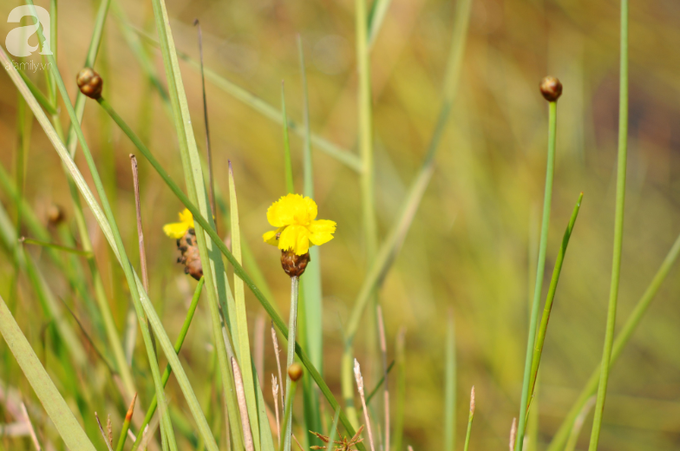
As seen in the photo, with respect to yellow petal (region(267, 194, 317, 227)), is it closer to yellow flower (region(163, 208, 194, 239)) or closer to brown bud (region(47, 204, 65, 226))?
yellow flower (region(163, 208, 194, 239))

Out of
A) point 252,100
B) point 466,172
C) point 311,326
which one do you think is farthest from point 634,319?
point 466,172

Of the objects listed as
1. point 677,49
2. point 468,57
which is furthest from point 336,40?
point 677,49

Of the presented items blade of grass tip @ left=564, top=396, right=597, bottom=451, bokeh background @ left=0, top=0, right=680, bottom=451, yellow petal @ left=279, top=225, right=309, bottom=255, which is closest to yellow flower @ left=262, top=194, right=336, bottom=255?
yellow petal @ left=279, top=225, right=309, bottom=255

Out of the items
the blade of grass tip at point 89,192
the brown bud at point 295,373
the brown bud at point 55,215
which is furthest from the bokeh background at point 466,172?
the brown bud at point 295,373

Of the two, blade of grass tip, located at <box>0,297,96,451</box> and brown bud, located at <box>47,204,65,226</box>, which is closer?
blade of grass tip, located at <box>0,297,96,451</box>

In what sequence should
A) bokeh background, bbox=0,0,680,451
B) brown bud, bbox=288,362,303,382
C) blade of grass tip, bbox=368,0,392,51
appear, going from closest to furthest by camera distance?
brown bud, bbox=288,362,303,382 → blade of grass tip, bbox=368,0,392,51 → bokeh background, bbox=0,0,680,451

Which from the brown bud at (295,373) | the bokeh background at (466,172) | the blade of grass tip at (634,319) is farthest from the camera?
the bokeh background at (466,172)

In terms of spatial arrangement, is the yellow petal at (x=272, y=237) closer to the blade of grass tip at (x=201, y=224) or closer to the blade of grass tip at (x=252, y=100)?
the blade of grass tip at (x=201, y=224)
